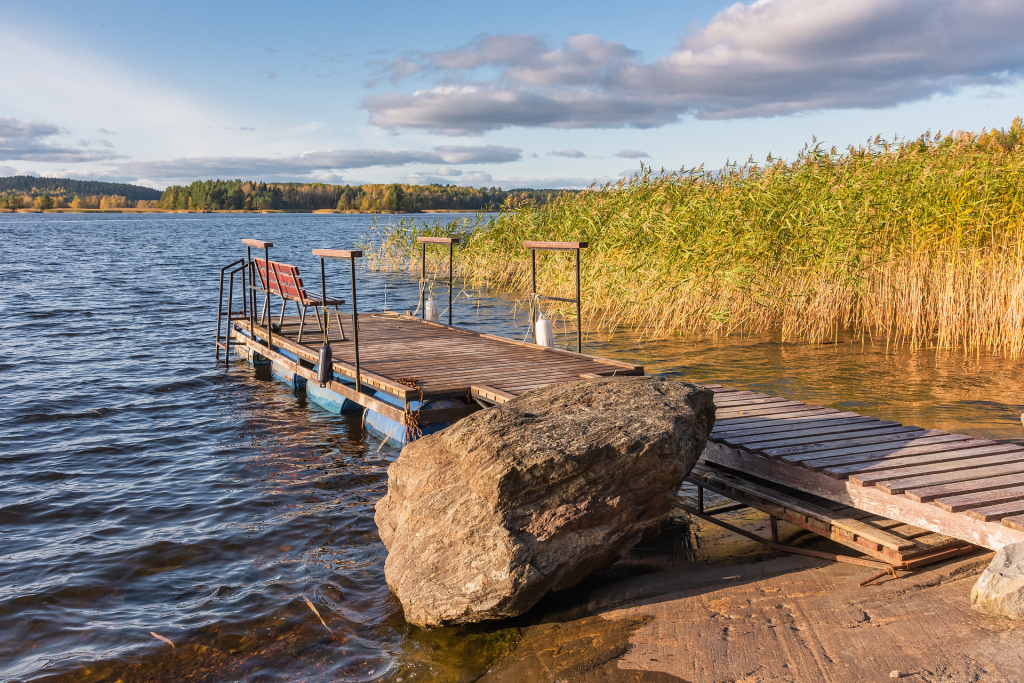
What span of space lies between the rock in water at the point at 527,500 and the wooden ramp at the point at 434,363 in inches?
82.8

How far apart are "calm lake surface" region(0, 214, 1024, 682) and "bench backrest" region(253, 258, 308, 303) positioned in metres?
1.56

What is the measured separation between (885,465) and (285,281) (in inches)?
319

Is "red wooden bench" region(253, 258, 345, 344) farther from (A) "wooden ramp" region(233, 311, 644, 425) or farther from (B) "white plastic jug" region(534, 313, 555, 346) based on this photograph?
(B) "white plastic jug" region(534, 313, 555, 346)

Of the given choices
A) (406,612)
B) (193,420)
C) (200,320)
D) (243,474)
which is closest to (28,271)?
(200,320)

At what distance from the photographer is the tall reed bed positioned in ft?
36.1

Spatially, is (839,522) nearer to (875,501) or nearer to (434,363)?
(875,501)

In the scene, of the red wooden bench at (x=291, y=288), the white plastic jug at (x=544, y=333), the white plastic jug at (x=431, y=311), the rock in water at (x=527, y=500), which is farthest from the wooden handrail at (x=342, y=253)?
the white plastic jug at (x=431, y=311)

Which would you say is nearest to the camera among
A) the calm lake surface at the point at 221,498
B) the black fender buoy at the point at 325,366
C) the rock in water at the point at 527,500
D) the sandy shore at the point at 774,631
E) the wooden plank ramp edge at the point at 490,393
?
the sandy shore at the point at 774,631

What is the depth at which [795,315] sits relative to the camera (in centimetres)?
1264

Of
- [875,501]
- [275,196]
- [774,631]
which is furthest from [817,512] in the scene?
[275,196]

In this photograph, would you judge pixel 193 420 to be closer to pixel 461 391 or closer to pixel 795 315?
pixel 461 391

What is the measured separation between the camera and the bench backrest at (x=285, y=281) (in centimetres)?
979

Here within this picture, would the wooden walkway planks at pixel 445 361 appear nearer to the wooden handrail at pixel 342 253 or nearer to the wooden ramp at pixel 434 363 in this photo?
the wooden ramp at pixel 434 363

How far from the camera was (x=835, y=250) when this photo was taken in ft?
39.6
